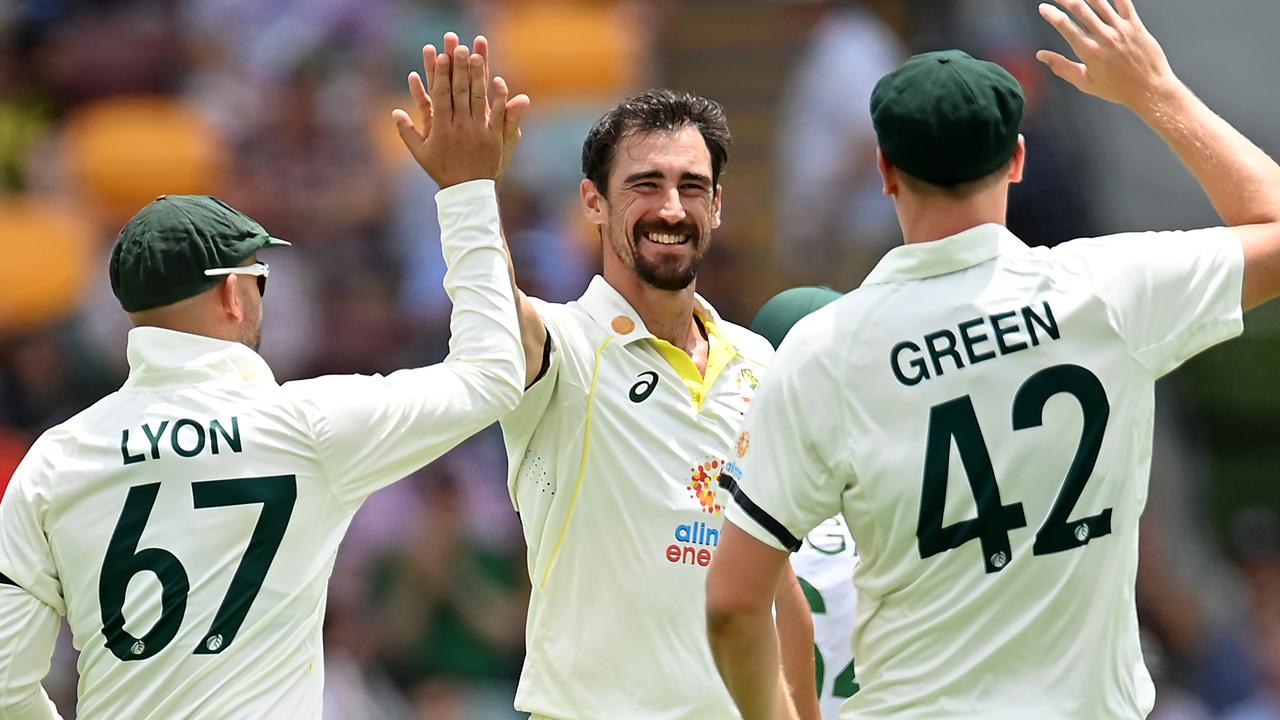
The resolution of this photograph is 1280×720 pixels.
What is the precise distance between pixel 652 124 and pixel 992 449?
2.03 m

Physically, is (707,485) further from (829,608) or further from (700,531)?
(829,608)

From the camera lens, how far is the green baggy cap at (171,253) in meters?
Answer: 4.69

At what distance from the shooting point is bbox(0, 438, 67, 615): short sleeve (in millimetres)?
4566

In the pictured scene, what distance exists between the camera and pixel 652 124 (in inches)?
217

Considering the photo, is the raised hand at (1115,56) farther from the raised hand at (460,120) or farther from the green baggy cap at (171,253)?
the green baggy cap at (171,253)

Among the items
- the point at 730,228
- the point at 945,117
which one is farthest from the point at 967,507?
the point at 730,228

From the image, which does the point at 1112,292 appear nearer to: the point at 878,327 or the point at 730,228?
the point at 878,327

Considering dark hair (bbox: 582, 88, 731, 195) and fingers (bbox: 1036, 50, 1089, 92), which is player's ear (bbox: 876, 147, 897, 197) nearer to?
fingers (bbox: 1036, 50, 1089, 92)

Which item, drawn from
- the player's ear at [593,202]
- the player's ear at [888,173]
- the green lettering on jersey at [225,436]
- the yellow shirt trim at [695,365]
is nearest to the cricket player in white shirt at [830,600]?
the yellow shirt trim at [695,365]

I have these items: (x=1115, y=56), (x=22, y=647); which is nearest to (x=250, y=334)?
(x=22, y=647)

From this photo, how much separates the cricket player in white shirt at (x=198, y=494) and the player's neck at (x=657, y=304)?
0.75 m

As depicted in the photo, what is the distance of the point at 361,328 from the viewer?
1154 centimetres

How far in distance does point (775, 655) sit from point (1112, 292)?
1.06 meters

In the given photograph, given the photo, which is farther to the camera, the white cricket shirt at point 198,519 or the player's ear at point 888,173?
the white cricket shirt at point 198,519
